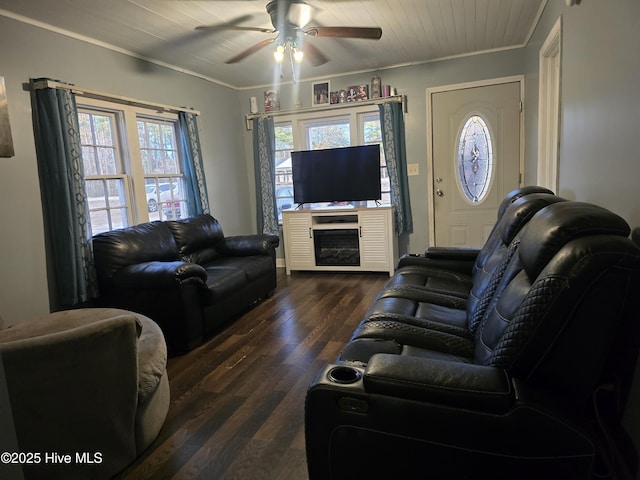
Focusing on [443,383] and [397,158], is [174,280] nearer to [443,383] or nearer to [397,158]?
[443,383]

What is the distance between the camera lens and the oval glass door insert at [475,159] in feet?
14.6

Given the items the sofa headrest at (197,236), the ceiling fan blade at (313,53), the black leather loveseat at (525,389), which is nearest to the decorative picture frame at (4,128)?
the sofa headrest at (197,236)

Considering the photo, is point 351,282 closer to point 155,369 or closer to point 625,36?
point 155,369

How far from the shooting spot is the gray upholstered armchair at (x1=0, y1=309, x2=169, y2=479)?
4.52 feet

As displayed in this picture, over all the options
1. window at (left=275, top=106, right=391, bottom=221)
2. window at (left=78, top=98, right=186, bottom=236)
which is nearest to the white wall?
window at (left=78, top=98, right=186, bottom=236)

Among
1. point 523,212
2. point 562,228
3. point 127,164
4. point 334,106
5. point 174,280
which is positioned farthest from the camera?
point 334,106

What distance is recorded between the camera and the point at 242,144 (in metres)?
5.38

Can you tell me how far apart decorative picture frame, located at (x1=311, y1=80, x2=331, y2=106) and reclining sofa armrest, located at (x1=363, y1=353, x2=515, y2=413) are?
4.28 m

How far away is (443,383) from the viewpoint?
42.8 inches

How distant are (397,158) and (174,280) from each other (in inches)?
119

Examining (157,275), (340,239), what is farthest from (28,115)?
(340,239)

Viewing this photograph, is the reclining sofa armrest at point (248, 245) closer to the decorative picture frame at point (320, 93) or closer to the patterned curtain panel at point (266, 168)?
the patterned curtain panel at point (266, 168)

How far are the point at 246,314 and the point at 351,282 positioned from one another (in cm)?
138

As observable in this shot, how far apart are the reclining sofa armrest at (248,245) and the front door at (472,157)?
6.69 feet
